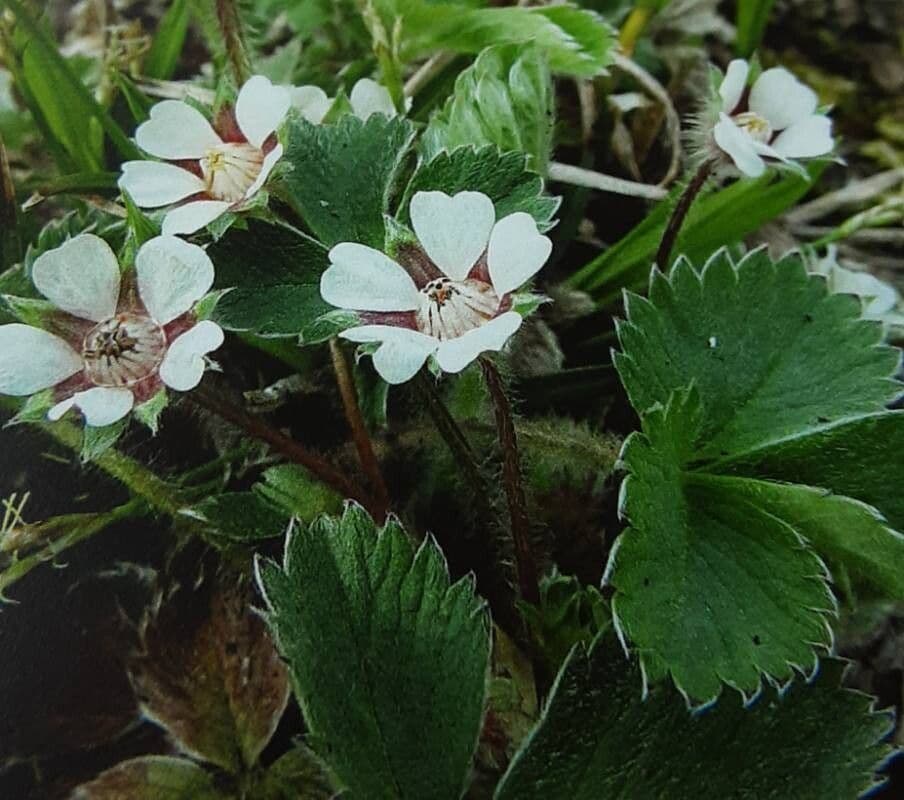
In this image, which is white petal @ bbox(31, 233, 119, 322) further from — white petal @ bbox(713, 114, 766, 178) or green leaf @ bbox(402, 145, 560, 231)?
white petal @ bbox(713, 114, 766, 178)

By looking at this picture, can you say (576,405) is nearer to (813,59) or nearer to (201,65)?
(201,65)

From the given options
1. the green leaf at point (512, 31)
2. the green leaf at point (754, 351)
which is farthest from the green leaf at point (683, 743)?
the green leaf at point (512, 31)

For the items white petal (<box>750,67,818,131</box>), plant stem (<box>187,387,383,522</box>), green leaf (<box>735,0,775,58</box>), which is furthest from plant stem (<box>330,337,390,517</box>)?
green leaf (<box>735,0,775,58</box>)

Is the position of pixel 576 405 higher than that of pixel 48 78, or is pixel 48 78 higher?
pixel 48 78

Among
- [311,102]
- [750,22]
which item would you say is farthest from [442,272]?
[750,22]

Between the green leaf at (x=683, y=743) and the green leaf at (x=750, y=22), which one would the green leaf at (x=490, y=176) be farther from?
the green leaf at (x=750, y=22)

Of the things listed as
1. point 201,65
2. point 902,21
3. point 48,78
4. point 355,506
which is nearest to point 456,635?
point 355,506
